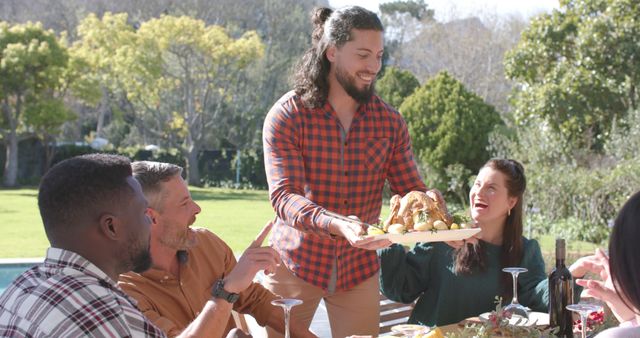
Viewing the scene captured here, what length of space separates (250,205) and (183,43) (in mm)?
9469

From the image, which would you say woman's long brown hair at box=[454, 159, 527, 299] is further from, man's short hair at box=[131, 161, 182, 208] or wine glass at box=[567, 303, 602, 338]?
man's short hair at box=[131, 161, 182, 208]

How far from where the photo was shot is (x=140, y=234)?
1.86 meters

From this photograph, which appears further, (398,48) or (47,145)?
(398,48)

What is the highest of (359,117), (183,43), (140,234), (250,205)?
(183,43)

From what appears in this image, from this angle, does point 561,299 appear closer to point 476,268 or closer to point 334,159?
point 476,268

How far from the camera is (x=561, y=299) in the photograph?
2.99m

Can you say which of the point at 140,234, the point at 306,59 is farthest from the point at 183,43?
the point at 140,234

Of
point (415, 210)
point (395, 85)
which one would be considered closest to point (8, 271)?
point (415, 210)

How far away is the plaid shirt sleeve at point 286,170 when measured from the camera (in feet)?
9.97

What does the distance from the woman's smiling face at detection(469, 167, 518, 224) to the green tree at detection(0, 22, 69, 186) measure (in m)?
22.5

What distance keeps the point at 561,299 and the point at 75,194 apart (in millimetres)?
1980

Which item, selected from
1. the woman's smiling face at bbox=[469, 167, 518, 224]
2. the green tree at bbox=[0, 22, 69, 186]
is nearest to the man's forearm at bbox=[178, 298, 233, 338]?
the woman's smiling face at bbox=[469, 167, 518, 224]

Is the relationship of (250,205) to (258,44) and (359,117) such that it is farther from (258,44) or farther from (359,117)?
(359,117)

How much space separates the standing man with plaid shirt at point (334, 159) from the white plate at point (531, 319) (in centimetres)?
61
